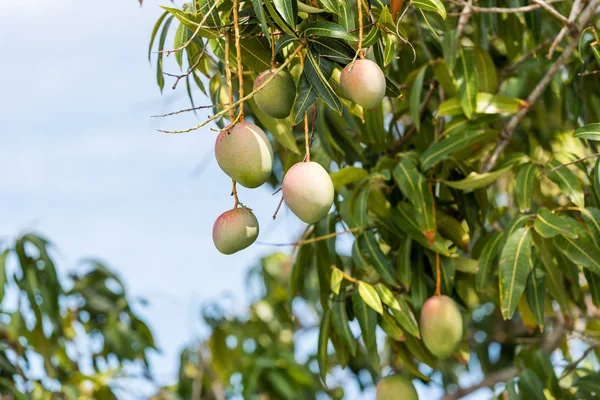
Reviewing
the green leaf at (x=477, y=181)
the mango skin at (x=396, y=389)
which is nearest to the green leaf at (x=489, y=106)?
the green leaf at (x=477, y=181)

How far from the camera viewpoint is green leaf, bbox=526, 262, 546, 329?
1448mm

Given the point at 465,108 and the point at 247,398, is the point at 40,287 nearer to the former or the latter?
the point at 247,398

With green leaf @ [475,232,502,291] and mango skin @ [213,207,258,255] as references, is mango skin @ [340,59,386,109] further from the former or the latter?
green leaf @ [475,232,502,291]

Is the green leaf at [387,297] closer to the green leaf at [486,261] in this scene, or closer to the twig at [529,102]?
the green leaf at [486,261]

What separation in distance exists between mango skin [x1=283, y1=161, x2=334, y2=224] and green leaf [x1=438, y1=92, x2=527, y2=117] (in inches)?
30.9

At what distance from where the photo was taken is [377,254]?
4.91 ft

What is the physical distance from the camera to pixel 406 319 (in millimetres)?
1480

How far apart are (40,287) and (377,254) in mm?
1222

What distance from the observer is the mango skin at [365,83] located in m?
0.91

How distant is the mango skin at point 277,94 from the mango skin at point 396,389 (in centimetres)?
77

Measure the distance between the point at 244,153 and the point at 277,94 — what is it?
0.10 metres

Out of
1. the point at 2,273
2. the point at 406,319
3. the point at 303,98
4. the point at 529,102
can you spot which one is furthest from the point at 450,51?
the point at 2,273

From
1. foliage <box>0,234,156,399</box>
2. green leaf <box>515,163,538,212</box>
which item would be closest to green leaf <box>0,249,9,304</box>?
foliage <box>0,234,156,399</box>

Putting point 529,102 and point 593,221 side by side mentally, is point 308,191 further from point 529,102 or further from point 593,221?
point 529,102
